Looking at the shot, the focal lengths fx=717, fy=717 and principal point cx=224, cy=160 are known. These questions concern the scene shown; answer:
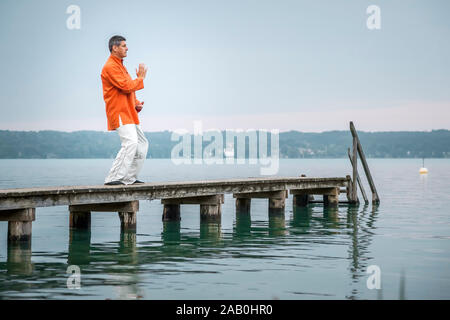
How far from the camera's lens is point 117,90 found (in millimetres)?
13602

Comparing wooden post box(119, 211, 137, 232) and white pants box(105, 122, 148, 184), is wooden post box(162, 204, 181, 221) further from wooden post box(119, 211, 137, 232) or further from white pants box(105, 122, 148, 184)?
white pants box(105, 122, 148, 184)

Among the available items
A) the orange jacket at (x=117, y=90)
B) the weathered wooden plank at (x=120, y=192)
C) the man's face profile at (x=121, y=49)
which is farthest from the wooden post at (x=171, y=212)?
the man's face profile at (x=121, y=49)

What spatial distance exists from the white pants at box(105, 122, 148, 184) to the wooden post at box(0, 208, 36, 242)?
1985mm

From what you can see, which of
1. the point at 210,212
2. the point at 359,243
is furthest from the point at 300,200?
the point at 359,243

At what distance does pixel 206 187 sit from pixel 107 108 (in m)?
4.60

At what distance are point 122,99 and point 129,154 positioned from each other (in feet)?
3.47

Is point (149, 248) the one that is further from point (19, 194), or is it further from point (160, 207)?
point (160, 207)

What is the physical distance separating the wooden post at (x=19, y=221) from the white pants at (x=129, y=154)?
1985 millimetres

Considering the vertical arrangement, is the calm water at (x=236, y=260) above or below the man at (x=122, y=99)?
below

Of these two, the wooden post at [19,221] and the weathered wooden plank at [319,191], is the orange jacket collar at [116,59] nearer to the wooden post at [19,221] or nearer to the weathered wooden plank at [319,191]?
the wooden post at [19,221]

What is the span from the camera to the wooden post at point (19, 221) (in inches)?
505

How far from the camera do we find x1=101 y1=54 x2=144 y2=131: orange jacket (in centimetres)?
1343

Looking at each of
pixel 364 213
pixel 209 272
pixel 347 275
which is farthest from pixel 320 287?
pixel 364 213

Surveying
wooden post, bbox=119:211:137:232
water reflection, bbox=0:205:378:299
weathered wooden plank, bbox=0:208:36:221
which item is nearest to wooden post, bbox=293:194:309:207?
water reflection, bbox=0:205:378:299
